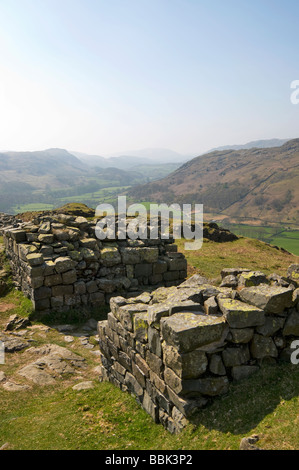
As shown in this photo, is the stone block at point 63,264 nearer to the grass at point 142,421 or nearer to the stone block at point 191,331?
the grass at point 142,421

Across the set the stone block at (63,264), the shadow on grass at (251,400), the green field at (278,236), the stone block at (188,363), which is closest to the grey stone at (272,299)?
the shadow on grass at (251,400)

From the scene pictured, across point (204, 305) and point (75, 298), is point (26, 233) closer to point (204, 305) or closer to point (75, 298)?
point (75, 298)

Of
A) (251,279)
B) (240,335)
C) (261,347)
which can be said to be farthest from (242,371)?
(251,279)

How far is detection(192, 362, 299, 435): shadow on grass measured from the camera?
22.0 ft

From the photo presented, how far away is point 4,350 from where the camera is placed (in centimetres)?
1358

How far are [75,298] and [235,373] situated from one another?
1170cm

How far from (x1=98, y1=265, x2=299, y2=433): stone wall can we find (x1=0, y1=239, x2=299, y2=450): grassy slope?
32cm

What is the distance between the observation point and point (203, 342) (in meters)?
7.50

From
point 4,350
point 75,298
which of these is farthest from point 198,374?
point 75,298

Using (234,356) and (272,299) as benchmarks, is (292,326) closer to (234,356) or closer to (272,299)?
(272,299)

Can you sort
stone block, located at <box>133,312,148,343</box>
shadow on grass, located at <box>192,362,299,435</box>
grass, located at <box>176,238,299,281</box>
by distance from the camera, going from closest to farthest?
1. shadow on grass, located at <box>192,362,299,435</box>
2. stone block, located at <box>133,312,148,343</box>
3. grass, located at <box>176,238,299,281</box>

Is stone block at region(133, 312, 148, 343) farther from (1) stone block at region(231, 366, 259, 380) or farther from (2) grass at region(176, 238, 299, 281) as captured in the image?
(2) grass at region(176, 238, 299, 281)

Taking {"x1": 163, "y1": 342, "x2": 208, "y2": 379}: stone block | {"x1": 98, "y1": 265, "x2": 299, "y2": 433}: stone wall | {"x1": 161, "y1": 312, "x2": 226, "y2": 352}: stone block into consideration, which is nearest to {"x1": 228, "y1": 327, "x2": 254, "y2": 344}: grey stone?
{"x1": 98, "y1": 265, "x2": 299, "y2": 433}: stone wall

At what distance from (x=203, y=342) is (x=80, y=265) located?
38.1 ft
